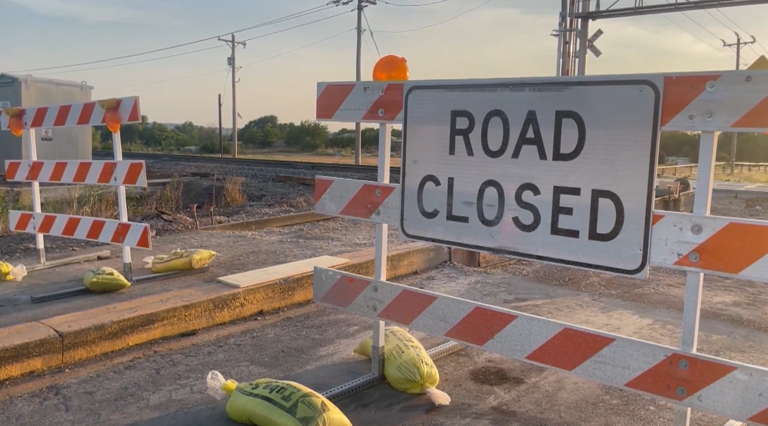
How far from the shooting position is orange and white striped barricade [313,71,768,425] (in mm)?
2445

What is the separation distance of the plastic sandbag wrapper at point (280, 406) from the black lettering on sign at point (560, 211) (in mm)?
1458

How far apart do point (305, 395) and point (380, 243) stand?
1.02 m

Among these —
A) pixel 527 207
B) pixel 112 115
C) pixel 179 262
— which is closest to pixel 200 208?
pixel 179 262

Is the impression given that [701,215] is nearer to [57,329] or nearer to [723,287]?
[57,329]

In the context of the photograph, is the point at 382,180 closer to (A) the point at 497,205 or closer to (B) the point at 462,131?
(B) the point at 462,131

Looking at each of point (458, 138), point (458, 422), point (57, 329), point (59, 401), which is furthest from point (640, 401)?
point (57, 329)

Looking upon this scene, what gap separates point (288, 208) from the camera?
12117 millimetres

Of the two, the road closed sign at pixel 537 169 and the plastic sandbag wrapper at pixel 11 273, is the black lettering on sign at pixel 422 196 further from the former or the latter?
the plastic sandbag wrapper at pixel 11 273

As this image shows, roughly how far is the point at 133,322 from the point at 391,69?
281 cm

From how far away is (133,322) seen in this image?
15.3ft

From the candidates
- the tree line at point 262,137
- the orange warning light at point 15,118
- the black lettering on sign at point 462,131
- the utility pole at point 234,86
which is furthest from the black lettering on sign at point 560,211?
the tree line at point 262,137

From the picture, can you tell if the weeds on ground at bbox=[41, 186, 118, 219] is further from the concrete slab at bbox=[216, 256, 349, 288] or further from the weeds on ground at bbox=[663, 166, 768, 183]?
the weeds on ground at bbox=[663, 166, 768, 183]

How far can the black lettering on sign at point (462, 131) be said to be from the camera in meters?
3.09

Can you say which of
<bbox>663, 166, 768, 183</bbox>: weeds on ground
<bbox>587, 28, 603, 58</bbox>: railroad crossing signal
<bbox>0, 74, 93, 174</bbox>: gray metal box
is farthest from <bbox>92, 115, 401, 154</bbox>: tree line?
<bbox>0, 74, 93, 174</bbox>: gray metal box
